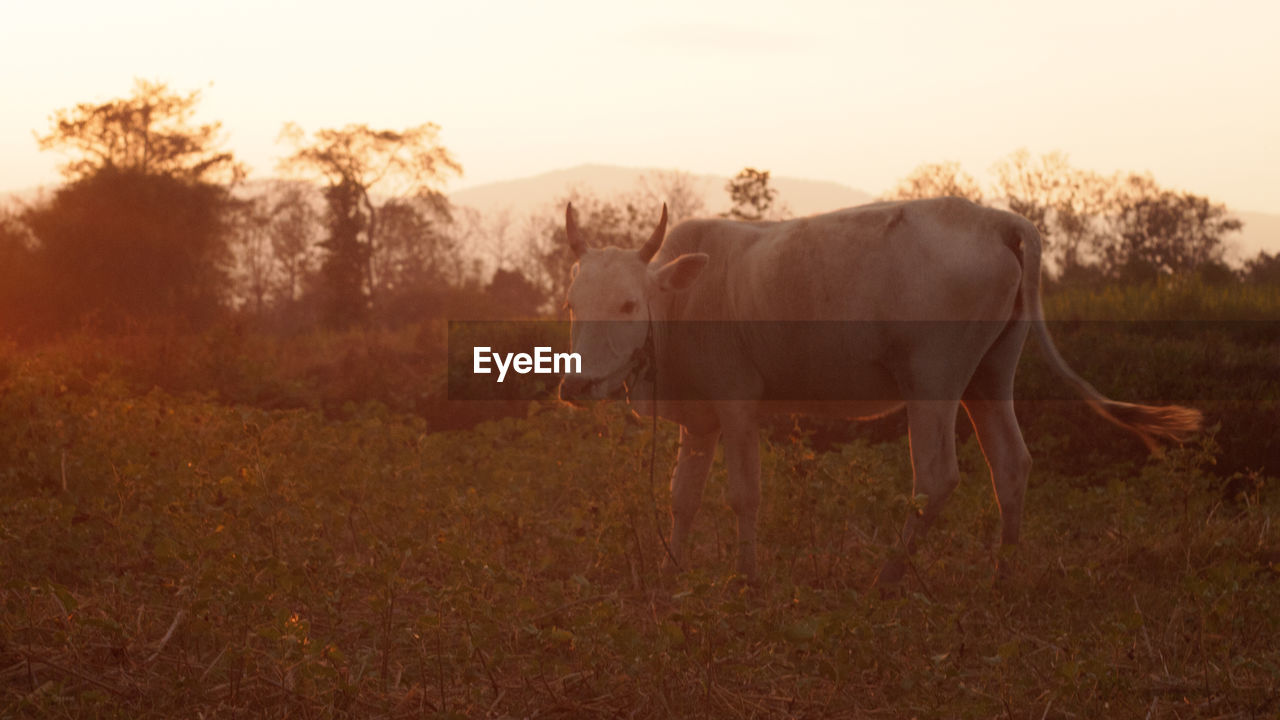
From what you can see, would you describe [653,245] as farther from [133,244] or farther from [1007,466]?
[133,244]

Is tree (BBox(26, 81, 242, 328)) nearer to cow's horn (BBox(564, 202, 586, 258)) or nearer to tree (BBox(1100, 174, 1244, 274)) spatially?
cow's horn (BBox(564, 202, 586, 258))

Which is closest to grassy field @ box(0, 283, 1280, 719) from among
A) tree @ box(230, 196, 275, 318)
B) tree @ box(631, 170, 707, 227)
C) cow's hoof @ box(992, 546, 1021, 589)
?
cow's hoof @ box(992, 546, 1021, 589)

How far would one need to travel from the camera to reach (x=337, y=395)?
15.5 metres

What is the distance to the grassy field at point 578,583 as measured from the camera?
176 inches

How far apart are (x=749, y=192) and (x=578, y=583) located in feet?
58.6

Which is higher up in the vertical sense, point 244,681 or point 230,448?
point 230,448

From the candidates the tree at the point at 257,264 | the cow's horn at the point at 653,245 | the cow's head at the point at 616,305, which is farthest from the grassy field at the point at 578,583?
the tree at the point at 257,264

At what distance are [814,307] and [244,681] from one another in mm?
3543

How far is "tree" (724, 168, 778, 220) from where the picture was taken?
2203cm

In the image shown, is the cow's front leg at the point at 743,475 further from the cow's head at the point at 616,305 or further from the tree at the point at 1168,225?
the tree at the point at 1168,225

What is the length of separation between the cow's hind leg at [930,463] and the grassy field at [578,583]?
6.8 inches

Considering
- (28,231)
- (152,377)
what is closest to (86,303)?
(28,231)

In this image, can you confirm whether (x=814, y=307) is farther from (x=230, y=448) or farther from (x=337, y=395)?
(x=337, y=395)

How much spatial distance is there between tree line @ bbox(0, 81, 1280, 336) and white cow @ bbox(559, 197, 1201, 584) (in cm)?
1399
